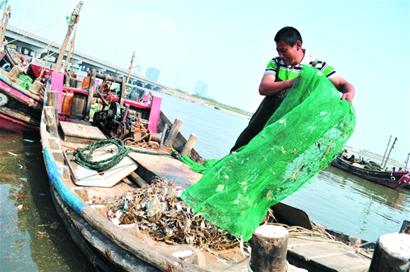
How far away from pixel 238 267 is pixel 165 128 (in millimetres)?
6276

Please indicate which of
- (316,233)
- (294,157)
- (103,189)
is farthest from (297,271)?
(103,189)

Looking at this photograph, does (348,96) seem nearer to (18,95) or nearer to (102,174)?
(102,174)

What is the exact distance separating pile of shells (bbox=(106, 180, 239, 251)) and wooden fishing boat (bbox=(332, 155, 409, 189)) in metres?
28.7

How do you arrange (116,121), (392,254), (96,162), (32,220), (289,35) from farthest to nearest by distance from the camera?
(116,121) < (96,162) < (32,220) < (289,35) < (392,254)

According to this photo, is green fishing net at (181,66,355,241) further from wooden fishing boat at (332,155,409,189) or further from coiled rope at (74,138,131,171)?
wooden fishing boat at (332,155,409,189)

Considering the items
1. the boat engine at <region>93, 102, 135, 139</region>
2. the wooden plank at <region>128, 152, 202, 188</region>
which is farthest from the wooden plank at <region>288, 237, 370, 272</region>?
the boat engine at <region>93, 102, 135, 139</region>

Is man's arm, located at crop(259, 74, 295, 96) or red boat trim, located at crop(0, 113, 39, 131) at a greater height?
man's arm, located at crop(259, 74, 295, 96)

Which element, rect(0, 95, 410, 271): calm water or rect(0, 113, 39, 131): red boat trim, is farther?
rect(0, 113, 39, 131): red boat trim

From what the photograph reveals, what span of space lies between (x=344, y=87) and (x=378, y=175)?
2906 centimetres

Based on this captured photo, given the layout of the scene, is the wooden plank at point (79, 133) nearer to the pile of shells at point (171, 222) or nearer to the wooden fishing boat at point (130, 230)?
the wooden fishing boat at point (130, 230)

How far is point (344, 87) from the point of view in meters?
3.84

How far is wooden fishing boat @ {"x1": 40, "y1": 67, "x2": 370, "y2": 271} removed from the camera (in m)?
3.48

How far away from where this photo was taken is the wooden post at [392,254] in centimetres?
188

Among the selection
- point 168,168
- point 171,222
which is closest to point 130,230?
point 171,222
